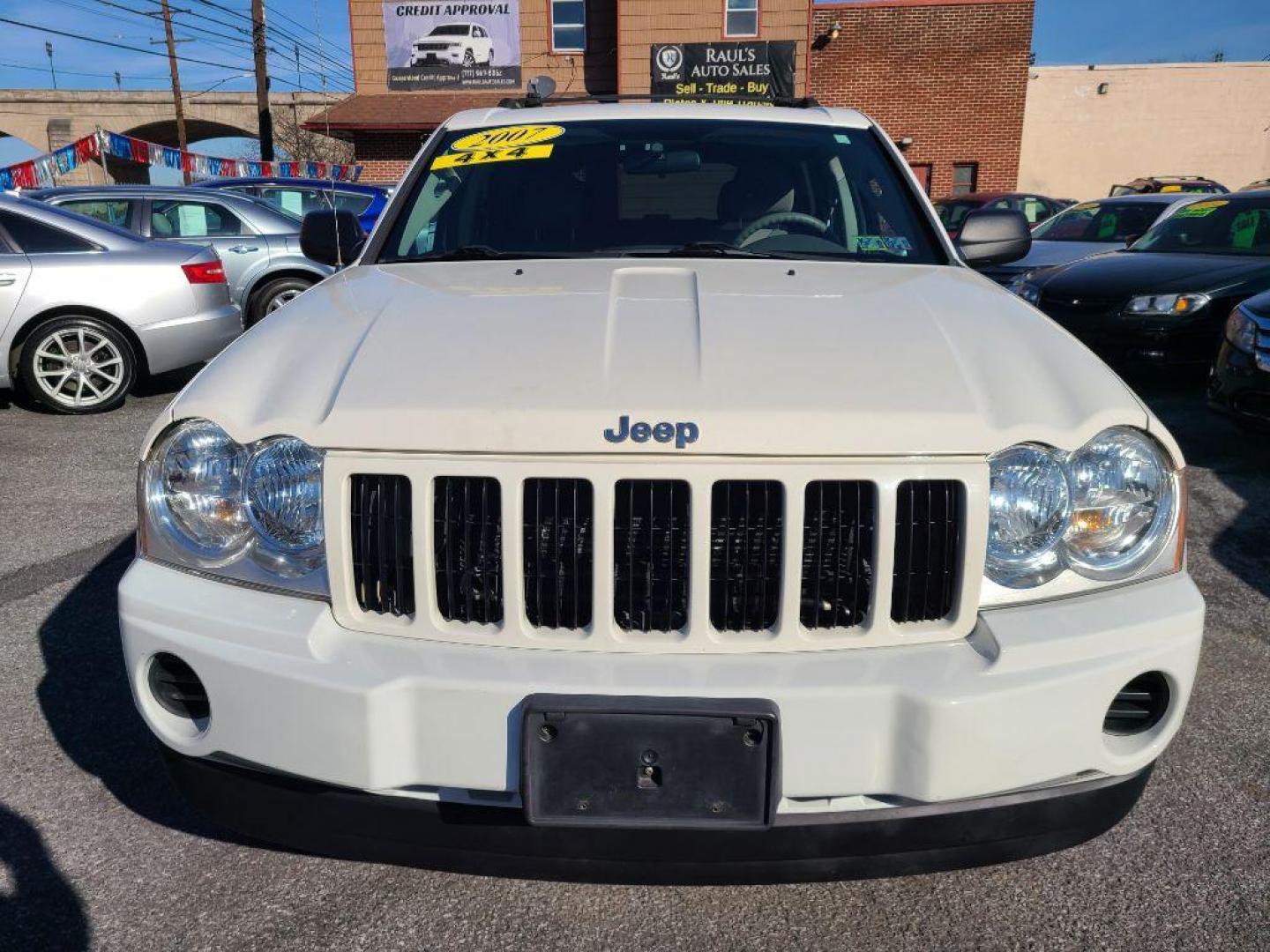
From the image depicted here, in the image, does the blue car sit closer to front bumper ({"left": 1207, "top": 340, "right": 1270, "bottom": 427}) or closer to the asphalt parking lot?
front bumper ({"left": 1207, "top": 340, "right": 1270, "bottom": 427})

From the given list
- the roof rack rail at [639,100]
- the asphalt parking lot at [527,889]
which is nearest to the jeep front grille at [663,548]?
the asphalt parking lot at [527,889]

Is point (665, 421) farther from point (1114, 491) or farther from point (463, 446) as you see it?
point (1114, 491)

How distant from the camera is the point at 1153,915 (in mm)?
1979

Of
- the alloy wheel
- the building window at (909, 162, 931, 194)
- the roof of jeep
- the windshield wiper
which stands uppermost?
the building window at (909, 162, 931, 194)

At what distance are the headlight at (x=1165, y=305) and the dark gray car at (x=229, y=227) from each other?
689 cm

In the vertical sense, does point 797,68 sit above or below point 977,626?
above

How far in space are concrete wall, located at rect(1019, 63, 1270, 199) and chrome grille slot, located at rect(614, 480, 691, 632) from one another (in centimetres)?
3238

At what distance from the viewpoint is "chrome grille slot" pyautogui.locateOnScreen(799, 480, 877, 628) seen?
1.67m

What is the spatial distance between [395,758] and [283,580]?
403 mm

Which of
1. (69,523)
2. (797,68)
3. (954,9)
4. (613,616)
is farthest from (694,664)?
(954,9)

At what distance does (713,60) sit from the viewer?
21922mm

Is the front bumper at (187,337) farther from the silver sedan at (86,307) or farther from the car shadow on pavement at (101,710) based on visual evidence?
the car shadow on pavement at (101,710)

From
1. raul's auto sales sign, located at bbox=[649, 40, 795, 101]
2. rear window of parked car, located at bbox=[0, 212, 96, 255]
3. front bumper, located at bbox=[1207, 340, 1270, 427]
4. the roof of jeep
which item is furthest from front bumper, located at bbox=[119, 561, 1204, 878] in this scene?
raul's auto sales sign, located at bbox=[649, 40, 795, 101]

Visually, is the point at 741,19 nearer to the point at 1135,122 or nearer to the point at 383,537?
the point at 1135,122
